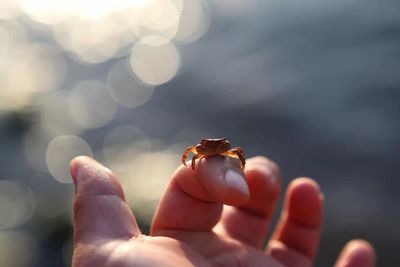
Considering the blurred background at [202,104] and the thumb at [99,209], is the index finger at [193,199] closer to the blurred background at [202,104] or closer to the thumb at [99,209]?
the thumb at [99,209]

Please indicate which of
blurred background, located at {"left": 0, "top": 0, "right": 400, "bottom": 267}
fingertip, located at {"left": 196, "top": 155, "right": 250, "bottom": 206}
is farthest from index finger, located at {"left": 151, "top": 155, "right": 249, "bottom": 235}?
blurred background, located at {"left": 0, "top": 0, "right": 400, "bottom": 267}

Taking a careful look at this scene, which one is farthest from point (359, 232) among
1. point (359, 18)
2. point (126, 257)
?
point (359, 18)

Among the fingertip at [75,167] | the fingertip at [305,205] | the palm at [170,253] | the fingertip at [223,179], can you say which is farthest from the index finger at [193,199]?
the fingertip at [305,205]

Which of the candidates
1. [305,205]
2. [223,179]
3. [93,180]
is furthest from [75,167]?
[305,205]

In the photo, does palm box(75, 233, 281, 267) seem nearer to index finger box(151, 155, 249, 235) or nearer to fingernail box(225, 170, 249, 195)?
index finger box(151, 155, 249, 235)

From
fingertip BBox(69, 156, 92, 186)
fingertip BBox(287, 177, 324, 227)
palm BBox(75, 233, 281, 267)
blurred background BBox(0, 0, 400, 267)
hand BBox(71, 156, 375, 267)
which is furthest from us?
blurred background BBox(0, 0, 400, 267)

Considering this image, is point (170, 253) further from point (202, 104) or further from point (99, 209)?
point (202, 104)

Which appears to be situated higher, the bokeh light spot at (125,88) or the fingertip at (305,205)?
the bokeh light spot at (125,88)

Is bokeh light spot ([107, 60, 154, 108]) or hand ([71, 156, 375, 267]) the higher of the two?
bokeh light spot ([107, 60, 154, 108])
